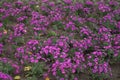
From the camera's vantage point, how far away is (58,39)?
26.4ft

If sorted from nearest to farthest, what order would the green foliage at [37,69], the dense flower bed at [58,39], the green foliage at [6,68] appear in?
the green foliage at [6,68] → the green foliage at [37,69] → the dense flower bed at [58,39]

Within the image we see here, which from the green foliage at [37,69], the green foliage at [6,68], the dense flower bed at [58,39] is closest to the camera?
the green foliage at [6,68]

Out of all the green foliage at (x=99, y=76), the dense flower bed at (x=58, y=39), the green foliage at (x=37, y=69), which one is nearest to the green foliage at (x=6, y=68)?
the dense flower bed at (x=58, y=39)

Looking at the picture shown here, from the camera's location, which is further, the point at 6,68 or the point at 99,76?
the point at 99,76

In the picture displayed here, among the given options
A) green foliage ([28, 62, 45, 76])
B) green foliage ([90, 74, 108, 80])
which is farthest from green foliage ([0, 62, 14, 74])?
green foliage ([90, 74, 108, 80])

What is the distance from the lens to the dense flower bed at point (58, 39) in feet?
23.5

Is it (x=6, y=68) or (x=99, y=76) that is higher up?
(x=6, y=68)

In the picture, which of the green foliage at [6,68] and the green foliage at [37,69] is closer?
the green foliage at [6,68]

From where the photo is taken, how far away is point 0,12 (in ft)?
30.0

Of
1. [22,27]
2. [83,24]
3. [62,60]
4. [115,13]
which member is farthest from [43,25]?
[115,13]

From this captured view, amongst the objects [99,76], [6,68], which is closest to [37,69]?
[6,68]

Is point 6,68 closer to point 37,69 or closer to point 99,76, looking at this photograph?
point 37,69

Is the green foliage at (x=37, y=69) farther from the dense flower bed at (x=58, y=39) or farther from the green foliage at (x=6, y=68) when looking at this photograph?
the green foliage at (x=6, y=68)

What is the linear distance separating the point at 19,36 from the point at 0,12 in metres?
1.47
